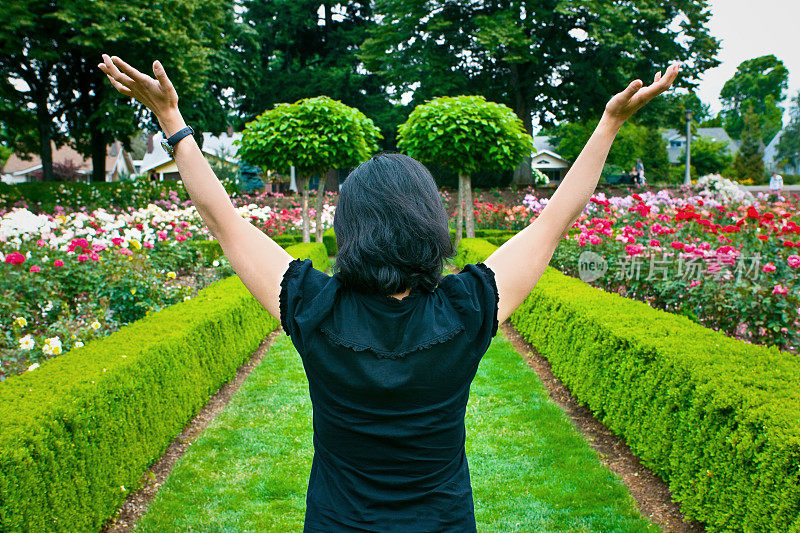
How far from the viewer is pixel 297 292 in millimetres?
1233

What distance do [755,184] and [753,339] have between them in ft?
156

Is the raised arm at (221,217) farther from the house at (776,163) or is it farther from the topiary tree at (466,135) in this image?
the house at (776,163)

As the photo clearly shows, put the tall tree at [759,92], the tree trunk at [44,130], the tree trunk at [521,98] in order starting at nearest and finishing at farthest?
1. the tree trunk at [44,130]
2. the tree trunk at [521,98]
3. the tall tree at [759,92]

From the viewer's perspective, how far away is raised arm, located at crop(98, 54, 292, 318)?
50.7 inches

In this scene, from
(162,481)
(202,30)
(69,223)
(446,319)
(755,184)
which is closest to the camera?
(446,319)

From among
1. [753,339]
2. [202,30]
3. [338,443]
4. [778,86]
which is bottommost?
[753,339]

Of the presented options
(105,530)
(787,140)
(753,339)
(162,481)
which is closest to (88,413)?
(105,530)

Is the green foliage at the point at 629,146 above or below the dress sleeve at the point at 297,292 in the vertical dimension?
above

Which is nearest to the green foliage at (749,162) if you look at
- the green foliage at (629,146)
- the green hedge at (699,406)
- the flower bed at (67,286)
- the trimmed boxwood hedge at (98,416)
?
the green foliage at (629,146)

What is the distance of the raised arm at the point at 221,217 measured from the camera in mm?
1287

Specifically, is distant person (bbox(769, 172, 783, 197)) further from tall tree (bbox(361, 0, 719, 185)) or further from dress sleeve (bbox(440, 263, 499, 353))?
dress sleeve (bbox(440, 263, 499, 353))

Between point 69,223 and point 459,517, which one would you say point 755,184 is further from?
point 459,517

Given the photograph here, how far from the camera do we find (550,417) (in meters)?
5.04

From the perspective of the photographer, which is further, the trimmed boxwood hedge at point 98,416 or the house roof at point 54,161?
the house roof at point 54,161
